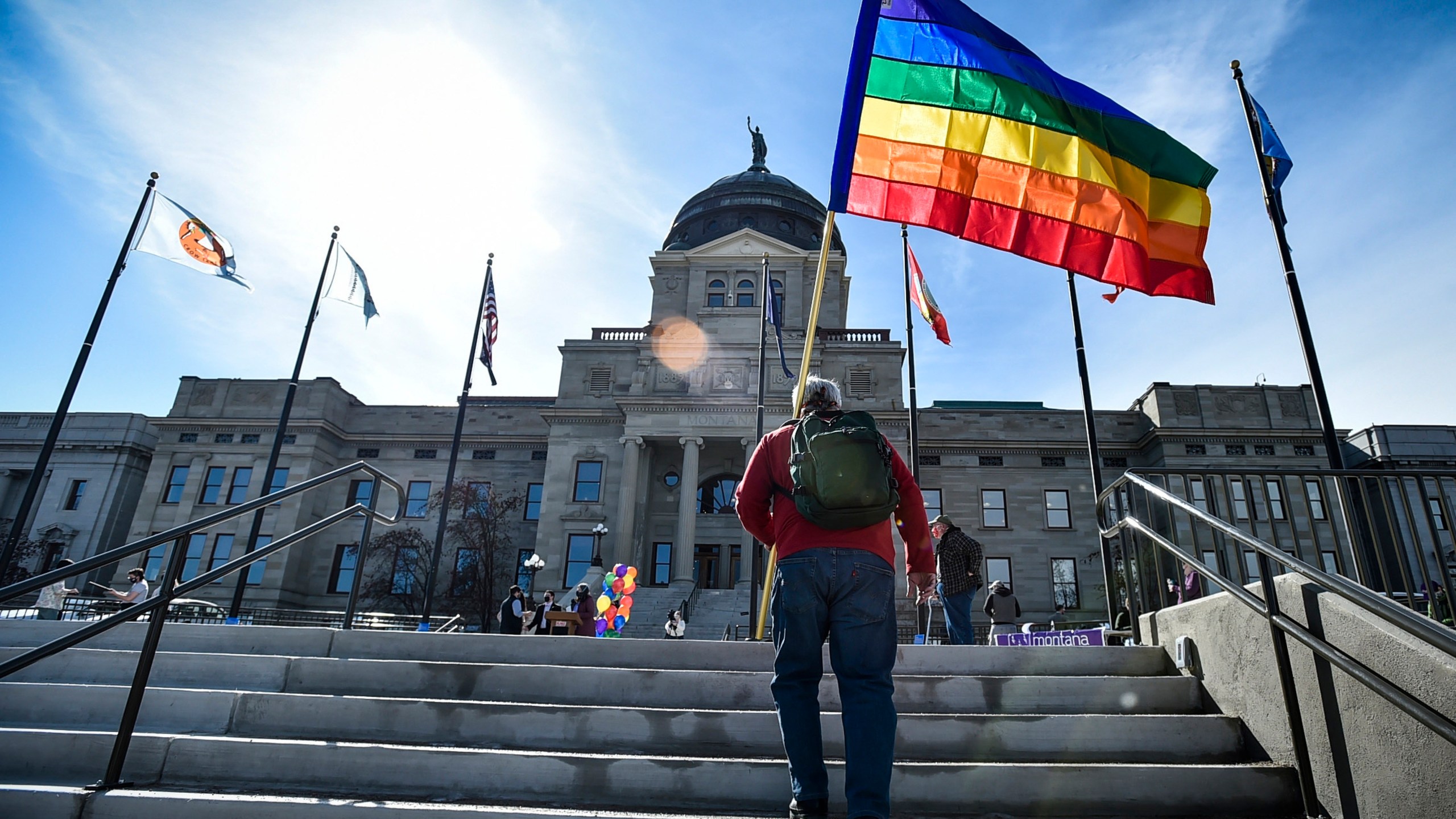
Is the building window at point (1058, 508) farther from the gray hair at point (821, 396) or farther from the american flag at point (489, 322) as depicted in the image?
the gray hair at point (821, 396)

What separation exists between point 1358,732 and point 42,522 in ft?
169

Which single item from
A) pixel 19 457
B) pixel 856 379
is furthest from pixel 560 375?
pixel 19 457

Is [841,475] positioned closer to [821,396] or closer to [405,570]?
[821,396]

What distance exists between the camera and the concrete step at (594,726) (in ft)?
13.4

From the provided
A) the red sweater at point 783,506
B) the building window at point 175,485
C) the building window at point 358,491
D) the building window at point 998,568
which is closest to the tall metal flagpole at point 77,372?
the red sweater at point 783,506

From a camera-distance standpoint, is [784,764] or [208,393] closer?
[784,764]

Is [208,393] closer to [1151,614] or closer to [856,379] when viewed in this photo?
[856,379]

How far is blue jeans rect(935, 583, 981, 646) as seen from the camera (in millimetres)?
9453

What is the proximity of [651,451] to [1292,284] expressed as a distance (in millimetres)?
27482

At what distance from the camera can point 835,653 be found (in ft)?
10.5

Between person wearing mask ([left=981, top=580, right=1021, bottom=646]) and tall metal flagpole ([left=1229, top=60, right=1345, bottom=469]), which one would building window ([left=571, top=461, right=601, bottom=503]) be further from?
tall metal flagpole ([left=1229, top=60, right=1345, bottom=469])

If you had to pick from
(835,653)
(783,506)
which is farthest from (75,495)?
(835,653)

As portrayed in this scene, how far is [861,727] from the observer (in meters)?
3.03

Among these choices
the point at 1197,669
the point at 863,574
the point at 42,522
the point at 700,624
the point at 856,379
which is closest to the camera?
the point at 863,574
